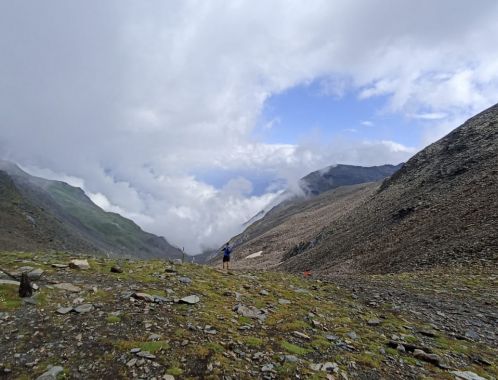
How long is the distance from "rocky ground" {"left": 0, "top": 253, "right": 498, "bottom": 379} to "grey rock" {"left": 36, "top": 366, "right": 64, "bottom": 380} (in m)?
0.05

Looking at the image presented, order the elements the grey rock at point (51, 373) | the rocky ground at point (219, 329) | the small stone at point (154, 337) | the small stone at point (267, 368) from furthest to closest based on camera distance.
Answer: the small stone at point (154, 337), the small stone at point (267, 368), the rocky ground at point (219, 329), the grey rock at point (51, 373)

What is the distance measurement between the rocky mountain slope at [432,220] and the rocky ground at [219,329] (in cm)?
1391

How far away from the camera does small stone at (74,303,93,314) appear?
1464 cm

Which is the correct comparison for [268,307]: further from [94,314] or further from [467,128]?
[467,128]

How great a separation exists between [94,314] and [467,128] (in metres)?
85.9

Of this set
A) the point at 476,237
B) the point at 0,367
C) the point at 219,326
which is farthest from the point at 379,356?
the point at 476,237

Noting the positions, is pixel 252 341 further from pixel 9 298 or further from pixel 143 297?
pixel 9 298

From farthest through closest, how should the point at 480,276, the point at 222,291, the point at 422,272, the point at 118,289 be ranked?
the point at 422,272 → the point at 480,276 → the point at 222,291 → the point at 118,289

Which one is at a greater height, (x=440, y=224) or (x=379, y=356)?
(x=440, y=224)

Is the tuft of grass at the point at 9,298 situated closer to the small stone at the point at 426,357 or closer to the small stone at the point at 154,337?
the small stone at the point at 154,337

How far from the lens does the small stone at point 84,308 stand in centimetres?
1464

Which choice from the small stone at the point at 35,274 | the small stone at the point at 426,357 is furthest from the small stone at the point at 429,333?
the small stone at the point at 35,274

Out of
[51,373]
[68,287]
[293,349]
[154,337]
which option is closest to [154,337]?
[154,337]

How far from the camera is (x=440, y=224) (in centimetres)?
4300
